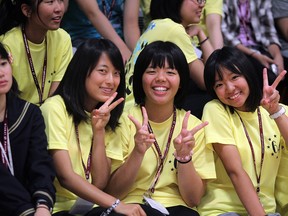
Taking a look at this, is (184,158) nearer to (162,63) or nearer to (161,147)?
(161,147)

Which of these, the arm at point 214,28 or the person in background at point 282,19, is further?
the person in background at point 282,19

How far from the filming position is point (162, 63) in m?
3.20

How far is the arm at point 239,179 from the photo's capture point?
3.05 metres

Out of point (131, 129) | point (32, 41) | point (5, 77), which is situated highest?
point (32, 41)

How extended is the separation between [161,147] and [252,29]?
182 centimetres

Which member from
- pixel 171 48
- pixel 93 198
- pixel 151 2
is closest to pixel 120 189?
pixel 93 198

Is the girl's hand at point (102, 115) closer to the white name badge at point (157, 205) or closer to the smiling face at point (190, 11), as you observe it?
the white name badge at point (157, 205)

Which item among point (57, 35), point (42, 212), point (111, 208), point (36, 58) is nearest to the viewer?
point (42, 212)

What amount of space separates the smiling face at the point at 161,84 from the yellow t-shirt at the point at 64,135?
35cm

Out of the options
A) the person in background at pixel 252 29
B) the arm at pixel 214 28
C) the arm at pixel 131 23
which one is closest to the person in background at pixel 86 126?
the arm at pixel 131 23

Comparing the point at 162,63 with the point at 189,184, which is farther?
the point at 162,63

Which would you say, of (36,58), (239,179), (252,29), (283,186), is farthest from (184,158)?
(252,29)

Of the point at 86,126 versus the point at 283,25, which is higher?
the point at 283,25

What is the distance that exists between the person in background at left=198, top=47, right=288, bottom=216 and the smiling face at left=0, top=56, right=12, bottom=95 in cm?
99
